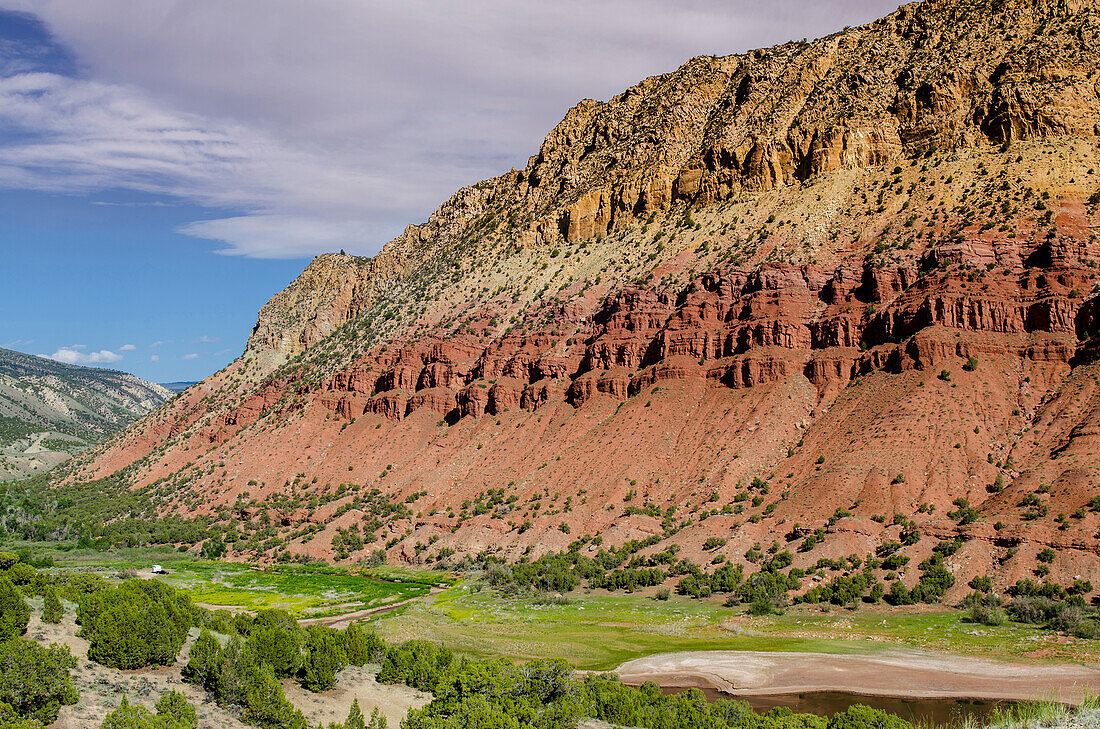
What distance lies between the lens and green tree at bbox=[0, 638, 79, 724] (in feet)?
61.3

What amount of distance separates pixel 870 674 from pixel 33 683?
29.6 metres

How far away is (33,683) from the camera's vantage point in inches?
746

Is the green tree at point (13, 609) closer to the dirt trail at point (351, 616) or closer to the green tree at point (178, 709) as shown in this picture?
the green tree at point (178, 709)

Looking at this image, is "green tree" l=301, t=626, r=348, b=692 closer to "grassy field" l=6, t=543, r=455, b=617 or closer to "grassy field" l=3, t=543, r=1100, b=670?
"grassy field" l=3, t=543, r=1100, b=670

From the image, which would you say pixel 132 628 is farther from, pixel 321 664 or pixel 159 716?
pixel 159 716

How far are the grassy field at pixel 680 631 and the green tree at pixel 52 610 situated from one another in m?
17.7

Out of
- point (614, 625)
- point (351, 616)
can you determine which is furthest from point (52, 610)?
point (614, 625)

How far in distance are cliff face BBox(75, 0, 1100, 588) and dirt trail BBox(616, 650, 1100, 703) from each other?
1147cm

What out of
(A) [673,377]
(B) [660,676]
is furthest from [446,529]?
(B) [660,676]

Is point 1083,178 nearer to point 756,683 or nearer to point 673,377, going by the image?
point 673,377

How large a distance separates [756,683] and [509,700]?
44.6 feet

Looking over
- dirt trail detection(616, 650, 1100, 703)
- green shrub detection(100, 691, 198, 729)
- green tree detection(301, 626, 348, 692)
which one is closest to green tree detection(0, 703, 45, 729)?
green shrub detection(100, 691, 198, 729)

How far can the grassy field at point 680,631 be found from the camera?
3572 centimetres

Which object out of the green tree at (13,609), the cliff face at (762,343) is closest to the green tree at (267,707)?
the green tree at (13,609)
